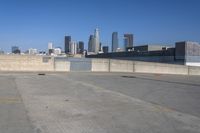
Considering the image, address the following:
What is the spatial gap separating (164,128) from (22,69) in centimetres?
4603

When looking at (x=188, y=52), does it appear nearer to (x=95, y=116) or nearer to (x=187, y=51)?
(x=187, y=51)

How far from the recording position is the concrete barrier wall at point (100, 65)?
58.2 metres

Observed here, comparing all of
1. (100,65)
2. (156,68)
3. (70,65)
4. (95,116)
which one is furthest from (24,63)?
(95,116)

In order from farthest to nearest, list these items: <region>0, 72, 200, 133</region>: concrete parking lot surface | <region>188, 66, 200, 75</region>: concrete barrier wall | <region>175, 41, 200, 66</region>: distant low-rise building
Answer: <region>175, 41, 200, 66</region>: distant low-rise building
<region>188, 66, 200, 75</region>: concrete barrier wall
<region>0, 72, 200, 133</region>: concrete parking lot surface

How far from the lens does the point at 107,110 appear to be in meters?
12.7

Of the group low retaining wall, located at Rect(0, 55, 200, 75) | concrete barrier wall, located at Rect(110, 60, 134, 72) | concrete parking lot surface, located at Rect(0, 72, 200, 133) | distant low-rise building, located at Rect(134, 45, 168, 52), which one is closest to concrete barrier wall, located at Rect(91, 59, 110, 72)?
low retaining wall, located at Rect(0, 55, 200, 75)

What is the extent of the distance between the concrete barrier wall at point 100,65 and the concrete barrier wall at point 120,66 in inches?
31.6

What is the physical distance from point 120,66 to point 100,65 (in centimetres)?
364

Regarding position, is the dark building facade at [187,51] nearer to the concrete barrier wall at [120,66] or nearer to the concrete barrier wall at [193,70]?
the concrete barrier wall at [193,70]

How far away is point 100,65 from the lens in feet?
192

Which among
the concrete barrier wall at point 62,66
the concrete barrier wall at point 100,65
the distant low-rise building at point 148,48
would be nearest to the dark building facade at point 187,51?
the distant low-rise building at point 148,48

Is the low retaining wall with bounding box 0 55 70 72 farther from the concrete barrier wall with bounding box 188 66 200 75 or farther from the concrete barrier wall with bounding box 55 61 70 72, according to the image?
the concrete barrier wall with bounding box 188 66 200 75

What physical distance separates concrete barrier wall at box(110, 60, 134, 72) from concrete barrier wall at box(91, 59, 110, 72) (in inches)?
31.6

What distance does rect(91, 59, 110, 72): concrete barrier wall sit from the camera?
58.2 meters
